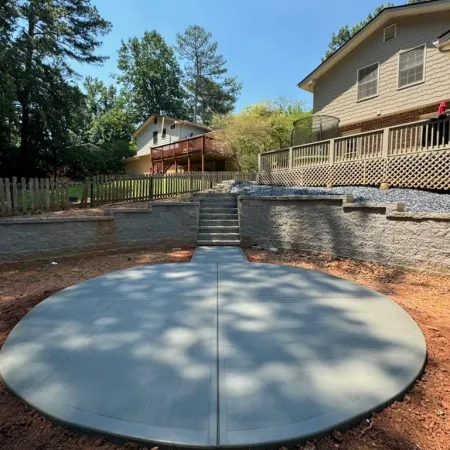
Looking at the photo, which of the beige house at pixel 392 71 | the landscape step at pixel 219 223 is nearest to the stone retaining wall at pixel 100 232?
the landscape step at pixel 219 223

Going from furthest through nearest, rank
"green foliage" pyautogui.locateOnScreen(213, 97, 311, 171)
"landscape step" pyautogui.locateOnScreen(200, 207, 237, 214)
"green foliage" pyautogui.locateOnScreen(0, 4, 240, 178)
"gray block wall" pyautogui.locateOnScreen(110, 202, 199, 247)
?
1. "green foliage" pyautogui.locateOnScreen(213, 97, 311, 171)
2. "green foliage" pyautogui.locateOnScreen(0, 4, 240, 178)
3. "landscape step" pyautogui.locateOnScreen(200, 207, 237, 214)
4. "gray block wall" pyautogui.locateOnScreen(110, 202, 199, 247)

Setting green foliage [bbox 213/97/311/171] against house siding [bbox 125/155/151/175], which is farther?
house siding [bbox 125/155/151/175]

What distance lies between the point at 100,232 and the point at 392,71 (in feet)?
38.3

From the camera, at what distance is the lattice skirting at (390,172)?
7.33 m

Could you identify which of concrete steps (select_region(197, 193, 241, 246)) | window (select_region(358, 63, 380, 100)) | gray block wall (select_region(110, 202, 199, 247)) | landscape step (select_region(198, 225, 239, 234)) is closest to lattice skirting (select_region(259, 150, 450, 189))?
concrete steps (select_region(197, 193, 241, 246))

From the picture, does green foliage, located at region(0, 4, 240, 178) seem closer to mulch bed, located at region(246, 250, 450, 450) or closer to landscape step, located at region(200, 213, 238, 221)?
landscape step, located at region(200, 213, 238, 221)

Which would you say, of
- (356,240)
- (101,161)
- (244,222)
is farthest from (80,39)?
(356,240)

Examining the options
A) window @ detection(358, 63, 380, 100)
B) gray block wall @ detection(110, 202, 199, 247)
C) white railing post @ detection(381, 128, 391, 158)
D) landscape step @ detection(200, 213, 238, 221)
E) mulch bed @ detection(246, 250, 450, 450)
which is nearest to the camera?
mulch bed @ detection(246, 250, 450, 450)

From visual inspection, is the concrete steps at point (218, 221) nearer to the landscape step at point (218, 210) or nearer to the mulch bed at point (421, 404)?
the landscape step at point (218, 210)

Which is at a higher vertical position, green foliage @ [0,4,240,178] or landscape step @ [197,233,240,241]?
green foliage @ [0,4,240,178]

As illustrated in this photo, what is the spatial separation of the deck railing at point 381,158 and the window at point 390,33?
5.41 metres

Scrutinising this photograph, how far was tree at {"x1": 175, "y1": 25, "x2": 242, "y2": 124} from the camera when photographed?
1549 inches

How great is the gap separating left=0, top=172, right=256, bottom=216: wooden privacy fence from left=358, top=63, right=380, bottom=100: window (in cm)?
764

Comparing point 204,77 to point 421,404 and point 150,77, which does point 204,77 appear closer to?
point 150,77
